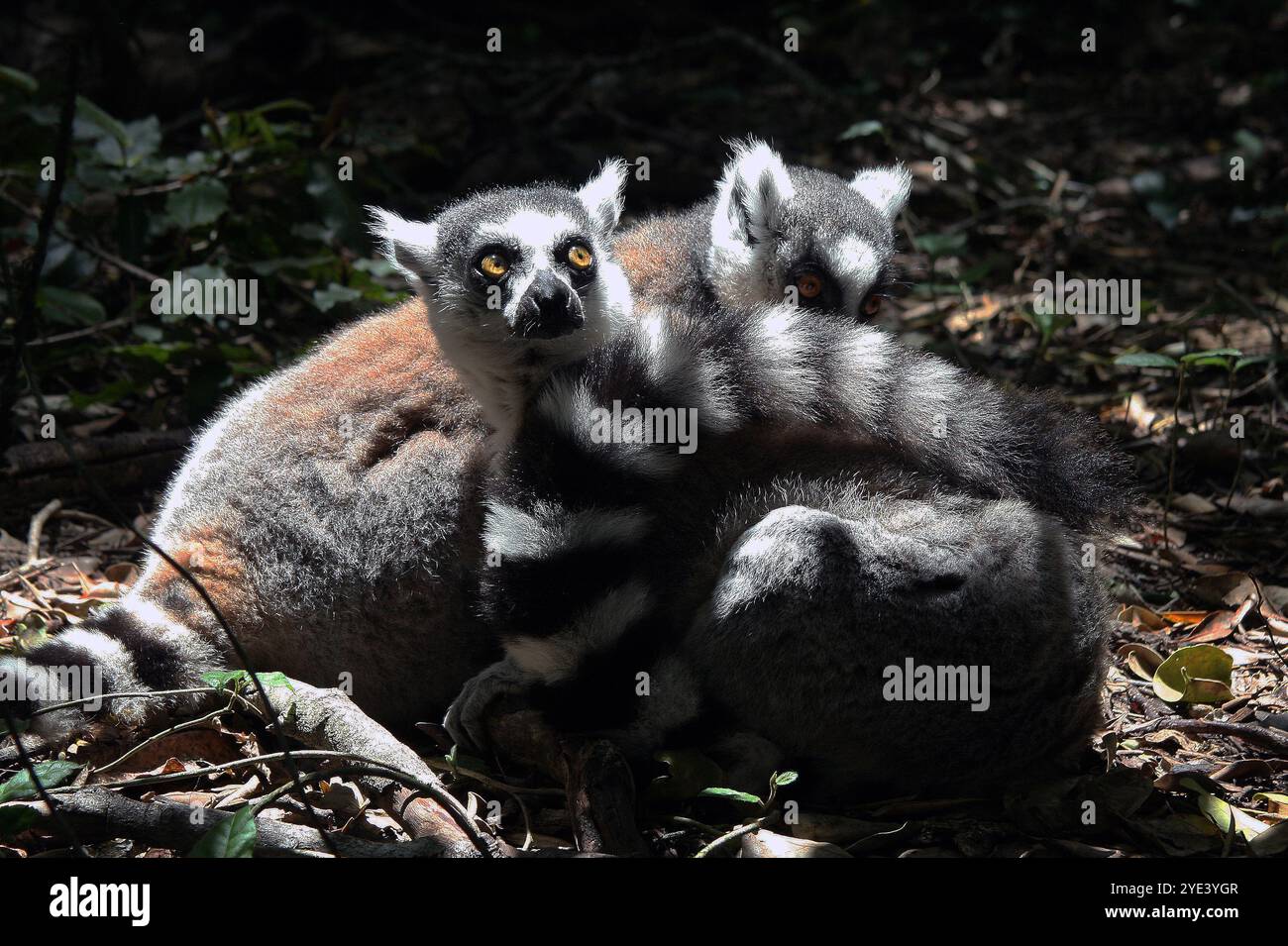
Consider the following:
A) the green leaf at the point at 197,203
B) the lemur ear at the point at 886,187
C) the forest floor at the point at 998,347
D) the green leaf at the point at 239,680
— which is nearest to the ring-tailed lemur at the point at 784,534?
the forest floor at the point at 998,347

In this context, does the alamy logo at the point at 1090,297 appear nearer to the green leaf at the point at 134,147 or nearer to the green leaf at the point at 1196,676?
the green leaf at the point at 1196,676

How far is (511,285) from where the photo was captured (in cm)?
372

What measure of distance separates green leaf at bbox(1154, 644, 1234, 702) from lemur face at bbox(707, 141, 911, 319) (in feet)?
6.08

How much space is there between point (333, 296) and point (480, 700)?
9.21ft

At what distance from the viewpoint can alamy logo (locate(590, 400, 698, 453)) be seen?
2.90 m

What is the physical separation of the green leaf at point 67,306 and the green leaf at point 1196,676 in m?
4.99

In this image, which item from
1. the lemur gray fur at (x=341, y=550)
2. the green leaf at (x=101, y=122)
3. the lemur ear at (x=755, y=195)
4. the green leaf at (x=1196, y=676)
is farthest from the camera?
the green leaf at (x=101, y=122)

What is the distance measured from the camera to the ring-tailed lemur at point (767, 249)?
15.1ft

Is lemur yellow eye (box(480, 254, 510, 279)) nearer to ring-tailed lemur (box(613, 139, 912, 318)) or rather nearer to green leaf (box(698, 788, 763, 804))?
ring-tailed lemur (box(613, 139, 912, 318))

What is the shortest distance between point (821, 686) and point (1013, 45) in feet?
30.1

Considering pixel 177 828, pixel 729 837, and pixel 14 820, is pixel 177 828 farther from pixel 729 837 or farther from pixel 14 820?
pixel 729 837
